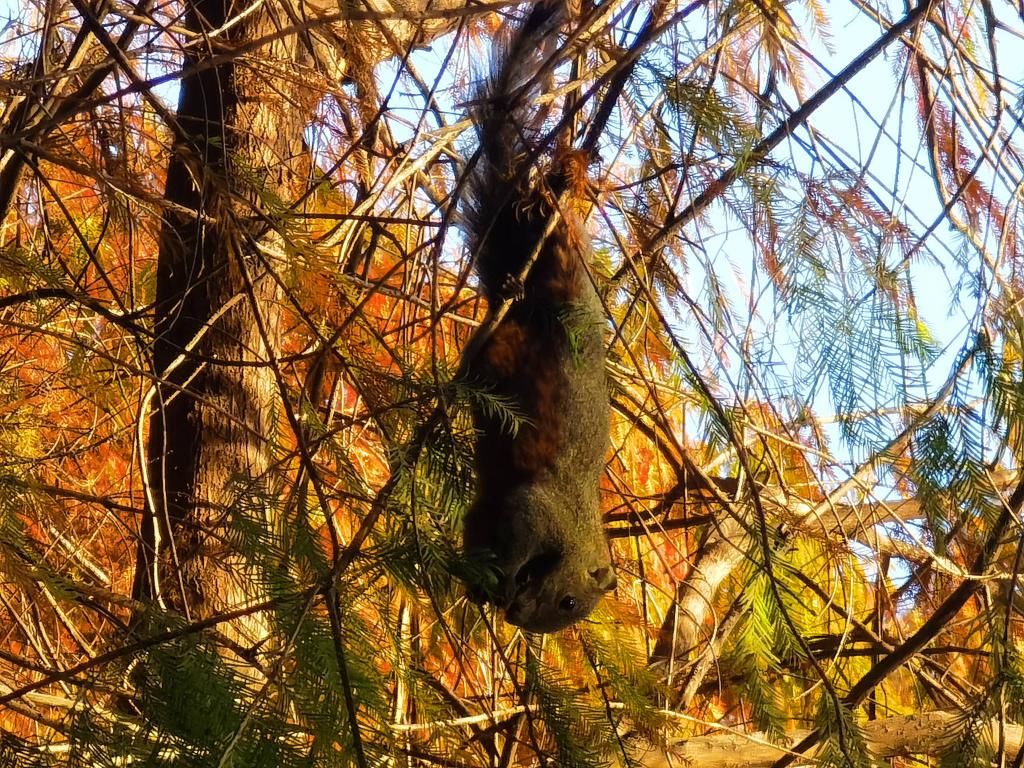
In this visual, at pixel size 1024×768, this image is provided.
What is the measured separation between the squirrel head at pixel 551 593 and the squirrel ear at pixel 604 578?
1 cm

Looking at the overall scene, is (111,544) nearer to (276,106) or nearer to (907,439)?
(276,106)

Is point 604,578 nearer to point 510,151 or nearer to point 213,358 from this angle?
point 510,151

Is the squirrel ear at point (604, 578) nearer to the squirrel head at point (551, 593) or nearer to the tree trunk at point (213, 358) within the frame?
the squirrel head at point (551, 593)

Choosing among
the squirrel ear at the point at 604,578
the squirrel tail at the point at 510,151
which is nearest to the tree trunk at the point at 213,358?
the squirrel tail at the point at 510,151

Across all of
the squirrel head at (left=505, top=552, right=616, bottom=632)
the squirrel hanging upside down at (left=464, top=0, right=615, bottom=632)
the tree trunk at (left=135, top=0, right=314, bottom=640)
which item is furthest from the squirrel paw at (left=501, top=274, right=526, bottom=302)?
the tree trunk at (left=135, top=0, right=314, bottom=640)

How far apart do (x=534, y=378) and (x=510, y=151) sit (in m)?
0.44

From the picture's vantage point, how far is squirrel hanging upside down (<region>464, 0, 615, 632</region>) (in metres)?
1.91

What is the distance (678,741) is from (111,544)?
233 centimetres

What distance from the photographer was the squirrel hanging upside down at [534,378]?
1.91 meters

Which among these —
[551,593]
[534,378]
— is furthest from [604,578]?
[534,378]

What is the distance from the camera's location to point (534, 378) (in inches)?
76.9

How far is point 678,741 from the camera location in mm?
2754

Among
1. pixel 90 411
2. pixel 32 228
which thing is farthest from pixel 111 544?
pixel 32 228

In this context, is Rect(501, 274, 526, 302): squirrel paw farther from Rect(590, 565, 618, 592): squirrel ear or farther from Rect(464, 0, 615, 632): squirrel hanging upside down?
Rect(590, 565, 618, 592): squirrel ear
